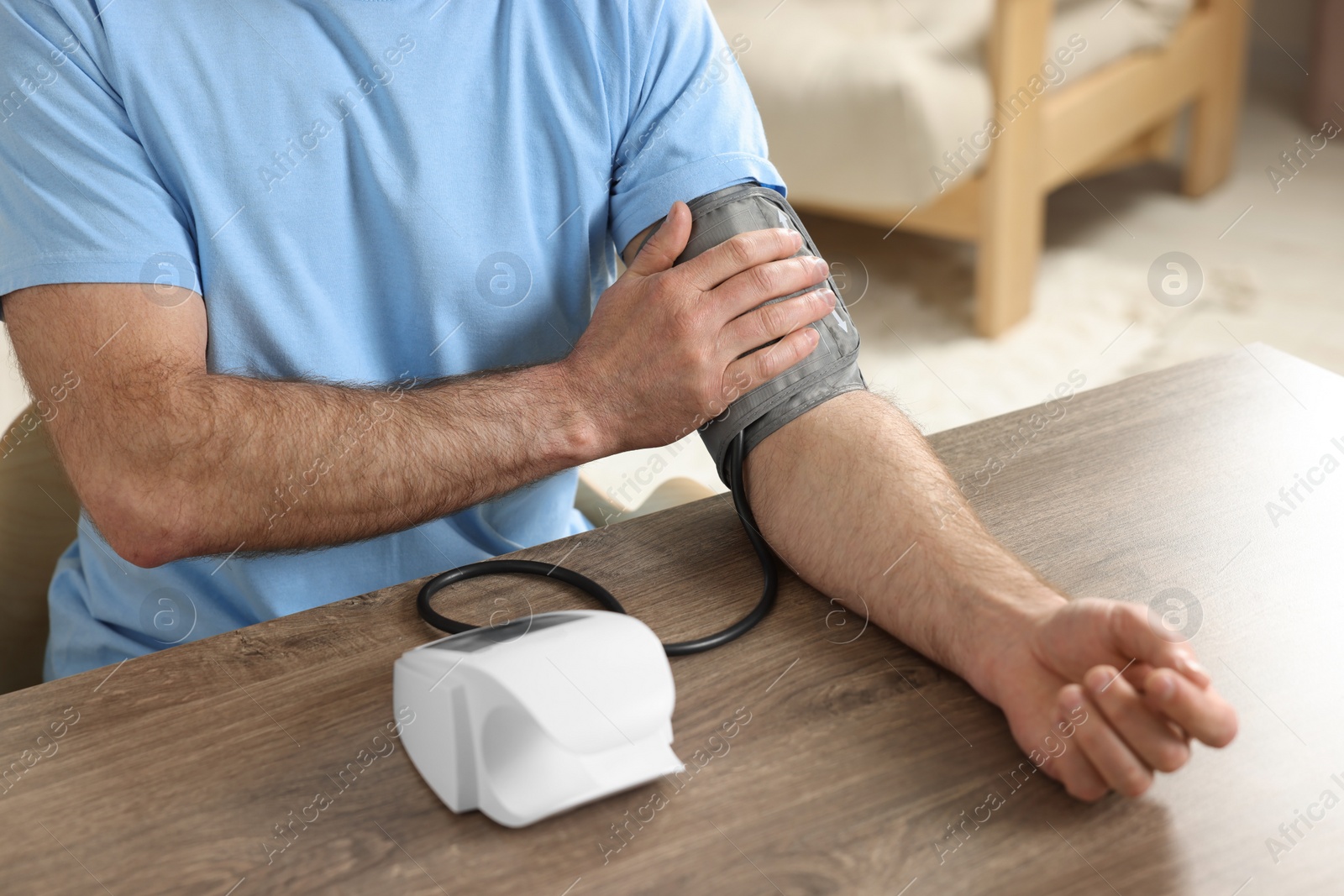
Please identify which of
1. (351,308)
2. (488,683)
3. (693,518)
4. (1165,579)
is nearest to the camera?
(488,683)

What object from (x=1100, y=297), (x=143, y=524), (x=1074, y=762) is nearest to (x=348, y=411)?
(x=143, y=524)

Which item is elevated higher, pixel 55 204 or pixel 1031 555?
pixel 55 204

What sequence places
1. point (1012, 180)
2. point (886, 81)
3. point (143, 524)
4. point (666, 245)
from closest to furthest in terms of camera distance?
point (143, 524) → point (666, 245) → point (886, 81) → point (1012, 180)

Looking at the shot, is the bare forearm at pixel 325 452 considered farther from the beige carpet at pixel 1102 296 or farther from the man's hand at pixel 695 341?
the beige carpet at pixel 1102 296

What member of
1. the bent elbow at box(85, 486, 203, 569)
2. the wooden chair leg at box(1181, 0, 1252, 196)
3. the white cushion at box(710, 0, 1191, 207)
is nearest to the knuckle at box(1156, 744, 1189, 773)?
the bent elbow at box(85, 486, 203, 569)

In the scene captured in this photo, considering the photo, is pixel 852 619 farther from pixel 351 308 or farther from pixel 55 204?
pixel 55 204

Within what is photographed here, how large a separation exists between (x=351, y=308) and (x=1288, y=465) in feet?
2.33

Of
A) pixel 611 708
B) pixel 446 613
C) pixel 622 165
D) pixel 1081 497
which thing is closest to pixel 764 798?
pixel 611 708

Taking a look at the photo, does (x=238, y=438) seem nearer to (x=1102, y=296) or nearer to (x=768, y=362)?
(x=768, y=362)

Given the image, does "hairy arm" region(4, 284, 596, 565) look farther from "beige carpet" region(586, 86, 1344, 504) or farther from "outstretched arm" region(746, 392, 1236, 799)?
"beige carpet" region(586, 86, 1344, 504)

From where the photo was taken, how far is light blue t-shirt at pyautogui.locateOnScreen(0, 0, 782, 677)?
2.68 ft

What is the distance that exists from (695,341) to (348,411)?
0.25 metres

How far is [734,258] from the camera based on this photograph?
2.82 feet

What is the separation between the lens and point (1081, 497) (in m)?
0.80
